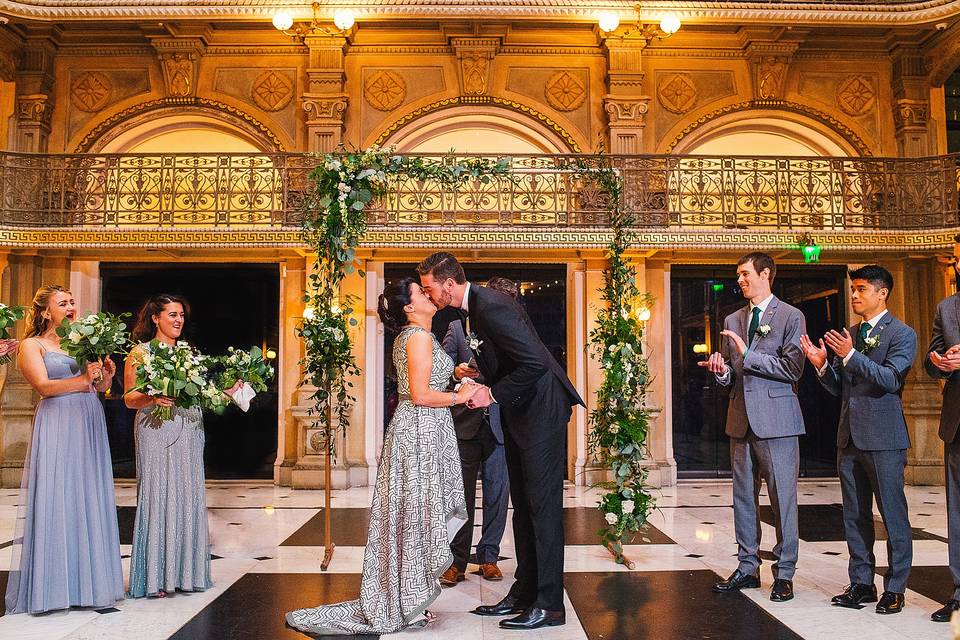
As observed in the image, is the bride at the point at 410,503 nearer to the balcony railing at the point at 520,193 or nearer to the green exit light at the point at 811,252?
the balcony railing at the point at 520,193

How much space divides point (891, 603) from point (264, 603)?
3449 millimetres

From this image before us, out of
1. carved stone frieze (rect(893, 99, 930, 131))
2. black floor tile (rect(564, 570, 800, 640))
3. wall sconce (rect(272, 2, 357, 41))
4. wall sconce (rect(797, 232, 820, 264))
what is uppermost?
wall sconce (rect(272, 2, 357, 41))

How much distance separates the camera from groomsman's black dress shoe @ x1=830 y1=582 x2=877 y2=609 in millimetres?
4164

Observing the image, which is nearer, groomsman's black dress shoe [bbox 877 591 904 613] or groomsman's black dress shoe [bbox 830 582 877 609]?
groomsman's black dress shoe [bbox 877 591 904 613]

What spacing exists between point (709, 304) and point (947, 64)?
434 cm

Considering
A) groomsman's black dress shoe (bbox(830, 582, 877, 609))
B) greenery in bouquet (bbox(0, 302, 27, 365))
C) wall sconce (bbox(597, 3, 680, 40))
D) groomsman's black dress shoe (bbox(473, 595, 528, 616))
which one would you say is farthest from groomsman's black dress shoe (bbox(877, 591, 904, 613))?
wall sconce (bbox(597, 3, 680, 40))

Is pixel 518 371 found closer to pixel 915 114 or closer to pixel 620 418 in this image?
pixel 620 418

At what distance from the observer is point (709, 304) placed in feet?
35.6

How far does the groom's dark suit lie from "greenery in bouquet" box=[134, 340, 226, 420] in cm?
164

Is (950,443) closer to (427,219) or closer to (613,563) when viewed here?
(613,563)

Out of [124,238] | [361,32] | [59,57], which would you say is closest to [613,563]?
[124,238]

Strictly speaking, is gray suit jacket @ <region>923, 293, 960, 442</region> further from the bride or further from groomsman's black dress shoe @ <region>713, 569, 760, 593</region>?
the bride

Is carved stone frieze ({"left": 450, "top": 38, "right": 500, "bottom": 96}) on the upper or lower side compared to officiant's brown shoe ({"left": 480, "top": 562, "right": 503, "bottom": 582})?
upper

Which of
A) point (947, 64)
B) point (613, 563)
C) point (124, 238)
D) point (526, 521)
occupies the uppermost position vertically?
point (947, 64)
